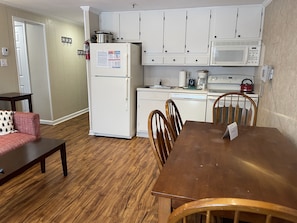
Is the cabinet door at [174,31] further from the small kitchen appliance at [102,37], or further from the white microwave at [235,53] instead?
the small kitchen appliance at [102,37]

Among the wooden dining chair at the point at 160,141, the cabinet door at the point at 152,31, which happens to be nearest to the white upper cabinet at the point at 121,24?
the cabinet door at the point at 152,31

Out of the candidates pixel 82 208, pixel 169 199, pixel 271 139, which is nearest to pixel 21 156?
pixel 82 208

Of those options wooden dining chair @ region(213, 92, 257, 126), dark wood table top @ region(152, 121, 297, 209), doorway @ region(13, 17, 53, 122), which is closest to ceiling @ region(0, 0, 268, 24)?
doorway @ region(13, 17, 53, 122)

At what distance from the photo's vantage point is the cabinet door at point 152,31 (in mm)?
3750

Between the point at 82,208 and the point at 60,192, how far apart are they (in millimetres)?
386

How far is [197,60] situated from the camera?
372 cm

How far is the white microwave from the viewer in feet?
11.2

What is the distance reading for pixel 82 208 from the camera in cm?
199

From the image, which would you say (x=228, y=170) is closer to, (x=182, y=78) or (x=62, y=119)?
(x=182, y=78)

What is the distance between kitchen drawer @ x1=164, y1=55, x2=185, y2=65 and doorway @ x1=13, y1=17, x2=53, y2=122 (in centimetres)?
242

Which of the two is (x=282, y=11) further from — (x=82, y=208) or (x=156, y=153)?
(x=82, y=208)

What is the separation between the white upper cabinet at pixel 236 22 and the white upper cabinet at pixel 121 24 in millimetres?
1327

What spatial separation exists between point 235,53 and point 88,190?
2937mm

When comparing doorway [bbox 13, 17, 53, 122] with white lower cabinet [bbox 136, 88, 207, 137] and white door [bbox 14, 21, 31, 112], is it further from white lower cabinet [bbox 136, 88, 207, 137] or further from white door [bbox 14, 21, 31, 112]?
white lower cabinet [bbox 136, 88, 207, 137]
